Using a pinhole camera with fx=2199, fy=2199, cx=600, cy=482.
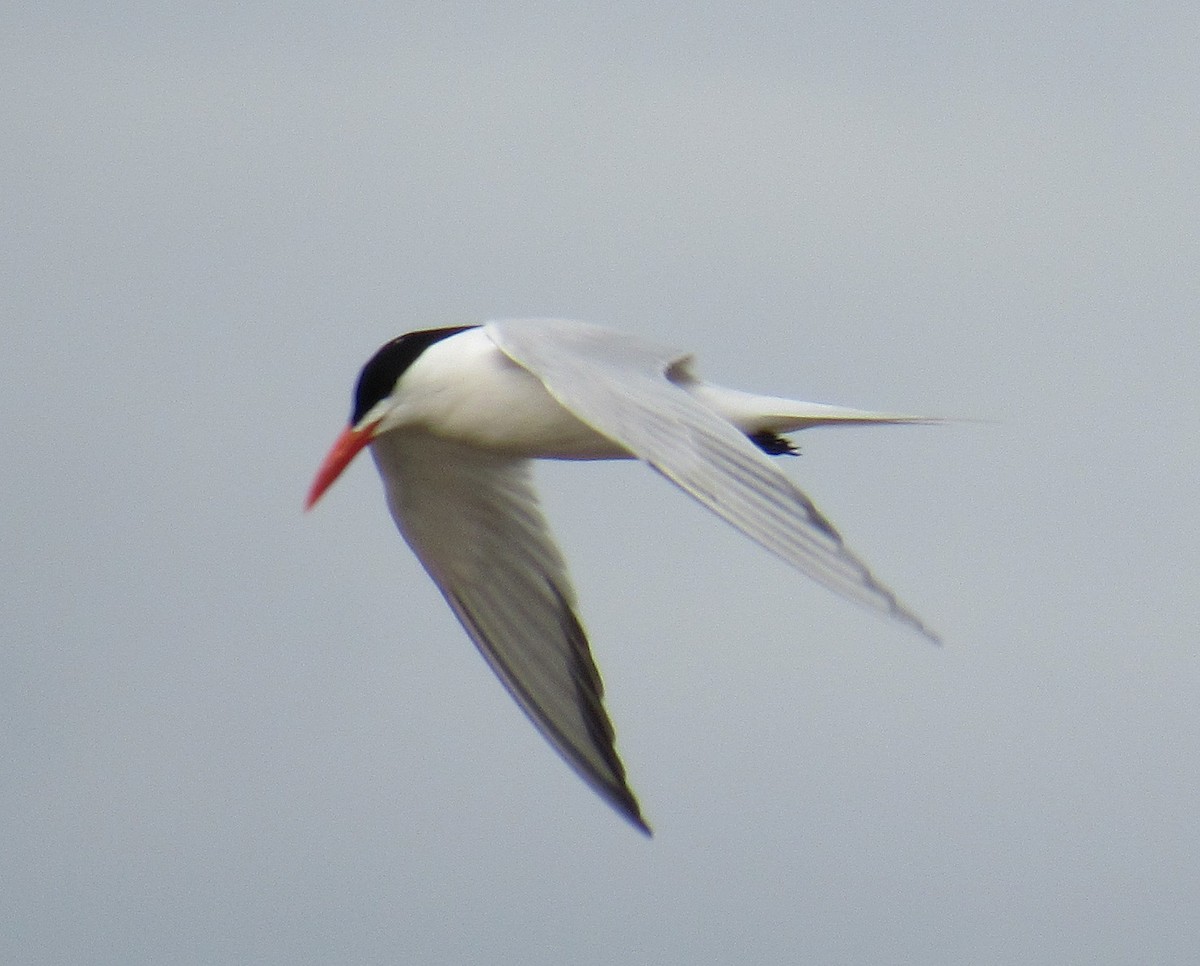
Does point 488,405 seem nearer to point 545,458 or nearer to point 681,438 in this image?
point 545,458

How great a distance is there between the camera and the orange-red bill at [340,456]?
30.5ft

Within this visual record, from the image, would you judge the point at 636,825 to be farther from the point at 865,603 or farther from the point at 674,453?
the point at 865,603

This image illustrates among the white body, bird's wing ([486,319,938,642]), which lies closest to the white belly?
the white body

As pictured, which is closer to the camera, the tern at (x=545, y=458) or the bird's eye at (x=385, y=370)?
the tern at (x=545, y=458)

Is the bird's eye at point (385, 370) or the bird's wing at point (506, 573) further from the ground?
the bird's eye at point (385, 370)

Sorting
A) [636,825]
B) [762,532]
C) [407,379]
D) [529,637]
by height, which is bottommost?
[636,825]

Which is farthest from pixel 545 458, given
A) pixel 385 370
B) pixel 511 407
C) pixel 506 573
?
pixel 506 573

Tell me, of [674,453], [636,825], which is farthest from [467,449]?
[674,453]

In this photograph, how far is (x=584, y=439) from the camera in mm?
8969

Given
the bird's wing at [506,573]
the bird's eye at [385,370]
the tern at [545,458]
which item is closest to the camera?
the tern at [545,458]

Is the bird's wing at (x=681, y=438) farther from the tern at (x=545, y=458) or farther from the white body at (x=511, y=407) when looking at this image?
the white body at (x=511, y=407)

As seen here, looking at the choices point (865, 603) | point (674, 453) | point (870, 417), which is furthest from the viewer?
point (870, 417)

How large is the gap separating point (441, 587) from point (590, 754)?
43.7 inches

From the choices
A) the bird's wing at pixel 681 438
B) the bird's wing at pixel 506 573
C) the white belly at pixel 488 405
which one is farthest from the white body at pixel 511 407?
the bird's wing at pixel 506 573
